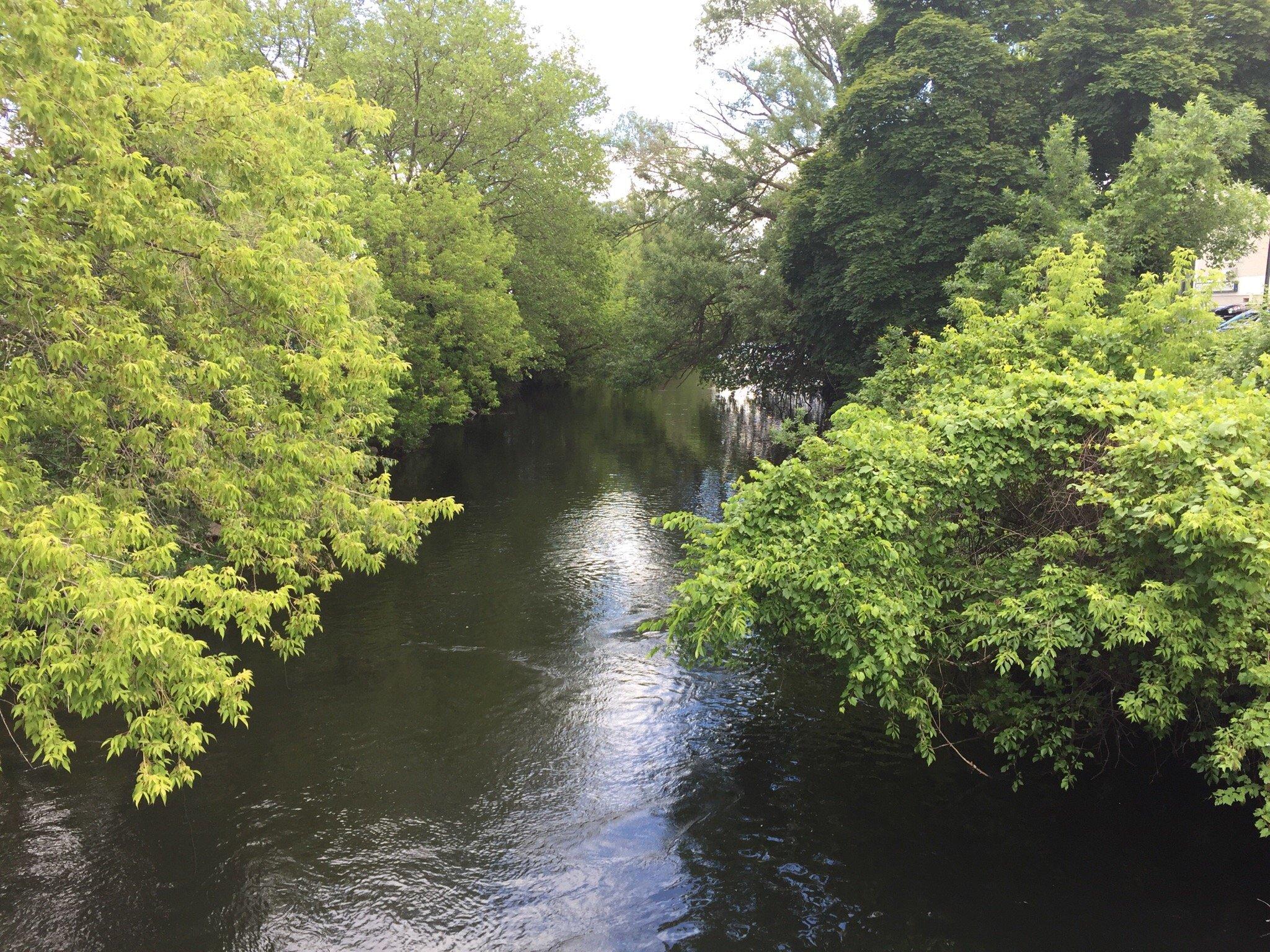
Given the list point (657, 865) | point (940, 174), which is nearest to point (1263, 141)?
point (940, 174)

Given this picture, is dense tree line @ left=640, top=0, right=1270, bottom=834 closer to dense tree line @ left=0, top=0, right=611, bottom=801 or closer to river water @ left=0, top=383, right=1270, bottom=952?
river water @ left=0, top=383, right=1270, bottom=952

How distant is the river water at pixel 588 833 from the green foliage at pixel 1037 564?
1.05 metres

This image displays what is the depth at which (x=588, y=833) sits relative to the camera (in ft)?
30.5

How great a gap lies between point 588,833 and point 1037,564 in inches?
A: 221

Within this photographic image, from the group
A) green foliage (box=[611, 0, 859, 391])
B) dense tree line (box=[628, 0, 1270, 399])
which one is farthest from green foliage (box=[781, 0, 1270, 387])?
green foliage (box=[611, 0, 859, 391])

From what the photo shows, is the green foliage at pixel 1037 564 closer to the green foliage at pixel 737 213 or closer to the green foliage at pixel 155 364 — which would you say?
the green foliage at pixel 155 364

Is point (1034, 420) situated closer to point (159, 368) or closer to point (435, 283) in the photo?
point (159, 368)

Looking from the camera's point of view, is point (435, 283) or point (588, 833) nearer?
point (588, 833)

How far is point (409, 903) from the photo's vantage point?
8.20 m

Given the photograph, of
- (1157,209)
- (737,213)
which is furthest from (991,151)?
(737,213)

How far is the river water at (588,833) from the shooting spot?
310 inches

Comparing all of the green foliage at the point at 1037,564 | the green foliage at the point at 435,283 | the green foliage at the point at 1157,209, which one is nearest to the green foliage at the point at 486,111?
the green foliage at the point at 435,283

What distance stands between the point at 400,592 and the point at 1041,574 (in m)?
12.1

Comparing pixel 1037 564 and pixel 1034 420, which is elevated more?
pixel 1034 420
